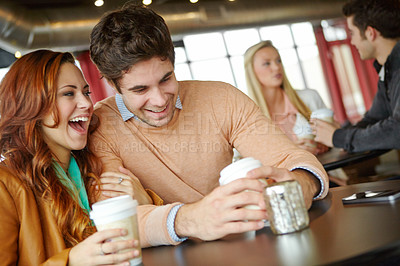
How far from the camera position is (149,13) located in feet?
5.06

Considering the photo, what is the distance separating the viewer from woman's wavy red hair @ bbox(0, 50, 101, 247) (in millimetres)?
1322

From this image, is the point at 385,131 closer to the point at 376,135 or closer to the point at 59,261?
the point at 376,135

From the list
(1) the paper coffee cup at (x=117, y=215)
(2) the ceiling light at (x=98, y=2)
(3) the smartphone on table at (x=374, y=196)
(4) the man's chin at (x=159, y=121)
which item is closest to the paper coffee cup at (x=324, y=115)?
(4) the man's chin at (x=159, y=121)

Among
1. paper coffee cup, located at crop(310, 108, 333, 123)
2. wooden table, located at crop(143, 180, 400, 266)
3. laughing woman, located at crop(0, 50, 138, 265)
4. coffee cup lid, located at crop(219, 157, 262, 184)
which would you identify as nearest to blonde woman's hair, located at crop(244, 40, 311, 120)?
paper coffee cup, located at crop(310, 108, 333, 123)

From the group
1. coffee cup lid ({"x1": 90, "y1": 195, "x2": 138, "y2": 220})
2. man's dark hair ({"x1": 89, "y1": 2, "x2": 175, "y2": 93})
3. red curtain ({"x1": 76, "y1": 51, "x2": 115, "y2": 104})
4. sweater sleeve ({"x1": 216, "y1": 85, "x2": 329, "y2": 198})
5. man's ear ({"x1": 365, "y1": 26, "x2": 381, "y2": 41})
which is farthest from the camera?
red curtain ({"x1": 76, "y1": 51, "x2": 115, "y2": 104})

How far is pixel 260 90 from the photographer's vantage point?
3.45 meters

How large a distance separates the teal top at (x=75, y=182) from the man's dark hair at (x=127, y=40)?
34 cm

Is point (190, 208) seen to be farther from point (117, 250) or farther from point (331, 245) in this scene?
point (331, 245)

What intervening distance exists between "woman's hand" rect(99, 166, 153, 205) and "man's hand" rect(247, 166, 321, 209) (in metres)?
0.47

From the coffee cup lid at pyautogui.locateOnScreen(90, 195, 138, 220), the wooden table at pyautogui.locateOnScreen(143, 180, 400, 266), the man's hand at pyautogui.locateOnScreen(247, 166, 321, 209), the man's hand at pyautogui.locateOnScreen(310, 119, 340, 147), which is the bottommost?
the wooden table at pyautogui.locateOnScreen(143, 180, 400, 266)

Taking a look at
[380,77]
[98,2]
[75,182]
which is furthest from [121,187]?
[98,2]

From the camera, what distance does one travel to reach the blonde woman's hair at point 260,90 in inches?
132

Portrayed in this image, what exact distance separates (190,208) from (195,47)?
8165 millimetres

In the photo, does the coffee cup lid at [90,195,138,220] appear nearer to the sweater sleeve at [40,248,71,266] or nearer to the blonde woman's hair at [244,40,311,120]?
the sweater sleeve at [40,248,71,266]
